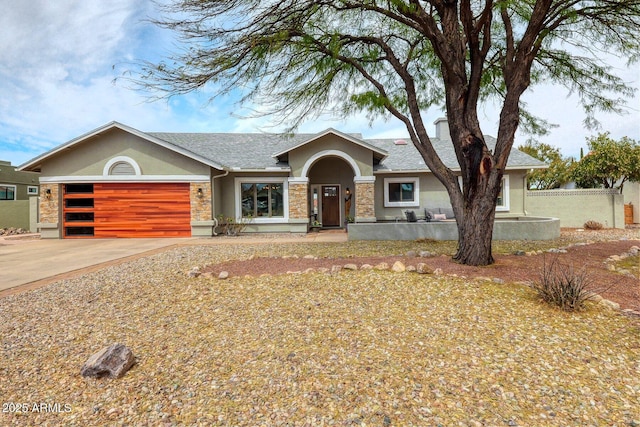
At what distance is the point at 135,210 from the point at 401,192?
40.1 feet

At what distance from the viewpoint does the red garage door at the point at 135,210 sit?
523 inches

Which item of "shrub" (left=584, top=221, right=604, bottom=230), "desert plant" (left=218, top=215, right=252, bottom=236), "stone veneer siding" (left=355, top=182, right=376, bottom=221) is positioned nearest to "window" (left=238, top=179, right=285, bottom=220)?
"desert plant" (left=218, top=215, right=252, bottom=236)

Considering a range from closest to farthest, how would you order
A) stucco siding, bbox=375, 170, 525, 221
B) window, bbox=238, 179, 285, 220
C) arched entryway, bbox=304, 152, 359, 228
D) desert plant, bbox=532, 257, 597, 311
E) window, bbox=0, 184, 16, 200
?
desert plant, bbox=532, 257, 597, 311 → window, bbox=238, 179, 285, 220 → stucco siding, bbox=375, 170, 525, 221 → arched entryway, bbox=304, 152, 359, 228 → window, bbox=0, 184, 16, 200

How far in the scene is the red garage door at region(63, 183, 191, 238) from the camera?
13.3 metres

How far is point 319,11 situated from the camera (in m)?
6.70

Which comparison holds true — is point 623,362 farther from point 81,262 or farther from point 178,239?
point 178,239

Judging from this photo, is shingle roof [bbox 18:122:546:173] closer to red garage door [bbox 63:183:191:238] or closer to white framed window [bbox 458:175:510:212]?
white framed window [bbox 458:175:510:212]

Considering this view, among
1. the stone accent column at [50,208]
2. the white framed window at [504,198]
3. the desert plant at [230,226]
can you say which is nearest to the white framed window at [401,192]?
the white framed window at [504,198]

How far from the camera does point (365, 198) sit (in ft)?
46.2

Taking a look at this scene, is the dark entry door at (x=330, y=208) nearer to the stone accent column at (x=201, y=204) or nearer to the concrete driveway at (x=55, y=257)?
the stone accent column at (x=201, y=204)

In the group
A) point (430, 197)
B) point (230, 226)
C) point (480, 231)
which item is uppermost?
point (430, 197)

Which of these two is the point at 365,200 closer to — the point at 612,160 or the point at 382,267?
the point at 382,267

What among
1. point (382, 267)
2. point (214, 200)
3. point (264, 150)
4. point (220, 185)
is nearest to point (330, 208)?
point (264, 150)

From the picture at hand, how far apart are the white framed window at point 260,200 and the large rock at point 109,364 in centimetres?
1167
